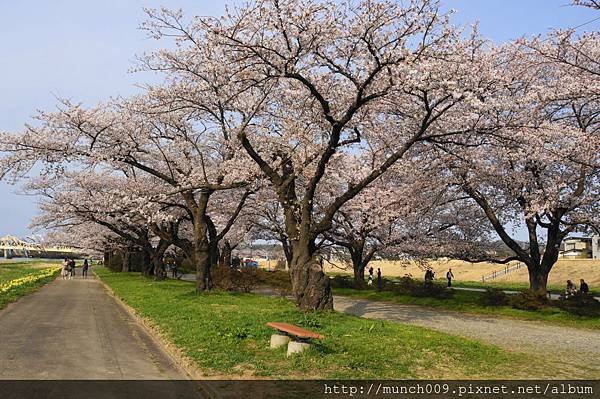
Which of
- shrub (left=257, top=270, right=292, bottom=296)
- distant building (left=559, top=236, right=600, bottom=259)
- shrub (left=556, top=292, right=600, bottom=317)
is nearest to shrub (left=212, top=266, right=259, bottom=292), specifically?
shrub (left=257, top=270, right=292, bottom=296)

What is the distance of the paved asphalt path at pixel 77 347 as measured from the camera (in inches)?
320

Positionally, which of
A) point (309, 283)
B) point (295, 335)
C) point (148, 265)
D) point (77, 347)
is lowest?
point (77, 347)

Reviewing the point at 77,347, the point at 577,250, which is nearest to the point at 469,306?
the point at 77,347

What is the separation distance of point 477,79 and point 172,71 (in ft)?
29.9

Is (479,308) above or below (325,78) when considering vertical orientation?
below

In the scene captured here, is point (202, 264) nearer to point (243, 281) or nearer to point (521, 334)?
point (243, 281)

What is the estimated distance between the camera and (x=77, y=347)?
33.6 ft

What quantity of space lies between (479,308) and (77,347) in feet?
52.0

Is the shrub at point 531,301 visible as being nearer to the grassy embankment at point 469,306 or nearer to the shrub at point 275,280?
the grassy embankment at point 469,306

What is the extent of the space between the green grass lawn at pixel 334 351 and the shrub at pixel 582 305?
356 inches

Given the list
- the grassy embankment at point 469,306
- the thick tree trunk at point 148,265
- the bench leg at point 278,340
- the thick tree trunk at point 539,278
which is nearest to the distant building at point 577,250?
the thick tree trunk at point 148,265

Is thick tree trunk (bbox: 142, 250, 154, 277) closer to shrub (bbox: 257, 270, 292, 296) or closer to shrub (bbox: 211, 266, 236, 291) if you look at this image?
shrub (bbox: 257, 270, 292, 296)

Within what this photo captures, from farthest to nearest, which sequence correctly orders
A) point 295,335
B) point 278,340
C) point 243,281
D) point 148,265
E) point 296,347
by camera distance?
point 148,265 < point 243,281 < point 278,340 < point 295,335 < point 296,347

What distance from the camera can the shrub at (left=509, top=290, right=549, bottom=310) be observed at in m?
19.8
